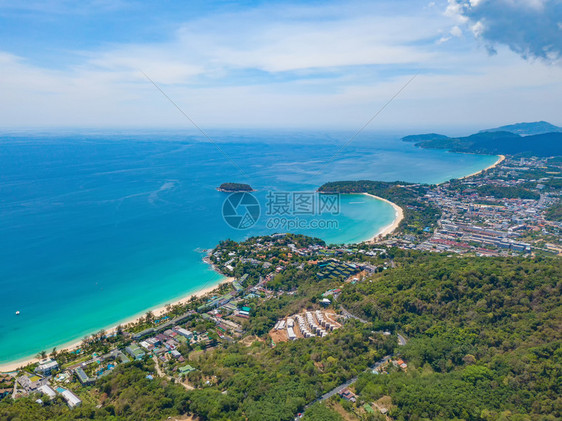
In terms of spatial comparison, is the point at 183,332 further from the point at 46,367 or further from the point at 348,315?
the point at 348,315

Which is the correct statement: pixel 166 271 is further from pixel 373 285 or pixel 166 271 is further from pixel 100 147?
pixel 100 147

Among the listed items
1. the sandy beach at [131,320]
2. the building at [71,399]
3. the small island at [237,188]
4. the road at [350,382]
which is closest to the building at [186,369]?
the building at [71,399]

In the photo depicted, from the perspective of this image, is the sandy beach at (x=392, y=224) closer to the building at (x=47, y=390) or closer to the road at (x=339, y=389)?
the road at (x=339, y=389)

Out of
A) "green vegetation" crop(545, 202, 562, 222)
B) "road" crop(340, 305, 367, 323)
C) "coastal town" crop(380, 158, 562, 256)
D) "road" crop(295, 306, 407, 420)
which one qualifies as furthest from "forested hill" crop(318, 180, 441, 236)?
"road" crop(295, 306, 407, 420)

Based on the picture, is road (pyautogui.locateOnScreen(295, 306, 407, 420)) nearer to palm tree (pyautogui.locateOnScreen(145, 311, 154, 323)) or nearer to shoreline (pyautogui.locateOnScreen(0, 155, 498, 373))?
shoreline (pyautogui.locateOnScreen(0, 155, 498, 373))

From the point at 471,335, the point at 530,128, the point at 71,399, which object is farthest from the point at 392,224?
the point at 530,128

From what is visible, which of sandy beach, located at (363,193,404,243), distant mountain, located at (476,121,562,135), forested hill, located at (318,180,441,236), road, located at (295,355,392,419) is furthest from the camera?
distant mountain, located at (476,121,562,135)
